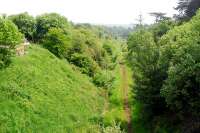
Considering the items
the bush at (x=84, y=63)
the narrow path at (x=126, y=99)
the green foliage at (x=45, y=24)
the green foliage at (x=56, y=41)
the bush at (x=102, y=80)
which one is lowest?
the narrow path at (x=126, y=99)

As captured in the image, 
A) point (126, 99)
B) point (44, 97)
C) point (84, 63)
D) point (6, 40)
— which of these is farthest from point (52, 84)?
point (84, 63)

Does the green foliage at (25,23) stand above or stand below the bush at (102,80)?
above

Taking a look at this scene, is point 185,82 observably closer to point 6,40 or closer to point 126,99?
point 126,99

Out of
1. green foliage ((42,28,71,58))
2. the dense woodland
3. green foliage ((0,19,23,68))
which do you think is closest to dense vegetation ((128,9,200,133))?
the dense woodland

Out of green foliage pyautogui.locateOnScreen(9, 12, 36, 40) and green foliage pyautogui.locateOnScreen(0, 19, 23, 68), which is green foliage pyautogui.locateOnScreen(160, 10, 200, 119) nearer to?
green foliage pyautogui.locateOnScreen(0, 19, 23, 68)

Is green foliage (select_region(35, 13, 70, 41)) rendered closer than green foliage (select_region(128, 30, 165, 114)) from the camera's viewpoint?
No

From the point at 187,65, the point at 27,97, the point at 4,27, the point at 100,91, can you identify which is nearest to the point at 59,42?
the point at 100,91

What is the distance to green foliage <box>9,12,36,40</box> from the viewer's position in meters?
55.7

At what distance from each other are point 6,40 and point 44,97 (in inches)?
294

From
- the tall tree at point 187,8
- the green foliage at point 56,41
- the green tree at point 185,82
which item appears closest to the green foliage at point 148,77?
the green tree at point 185,82

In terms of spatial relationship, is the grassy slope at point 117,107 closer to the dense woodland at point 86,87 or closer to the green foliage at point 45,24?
the dense woodland at point 86,87

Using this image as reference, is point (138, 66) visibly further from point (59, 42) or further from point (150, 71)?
point (59, 42)

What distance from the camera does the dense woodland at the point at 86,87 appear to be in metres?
33.0

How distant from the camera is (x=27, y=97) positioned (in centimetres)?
3766
